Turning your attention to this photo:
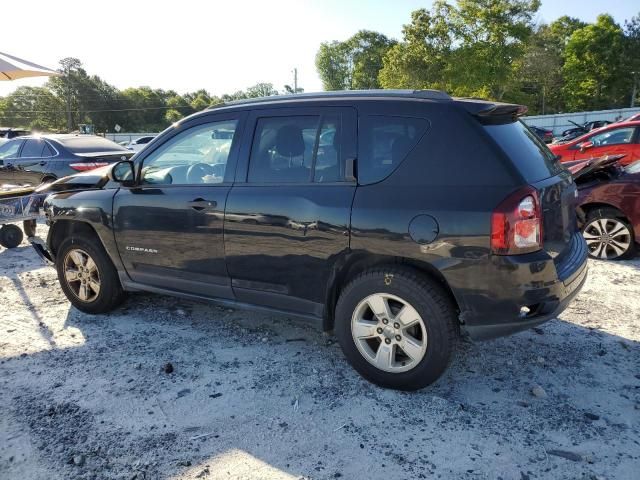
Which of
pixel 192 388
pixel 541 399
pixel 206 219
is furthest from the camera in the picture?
pixel 206 219

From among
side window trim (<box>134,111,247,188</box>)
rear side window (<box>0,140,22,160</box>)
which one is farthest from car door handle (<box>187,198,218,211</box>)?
rear side window (<box>0,140,22,160</box>)

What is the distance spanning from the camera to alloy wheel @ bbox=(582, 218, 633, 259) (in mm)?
6070

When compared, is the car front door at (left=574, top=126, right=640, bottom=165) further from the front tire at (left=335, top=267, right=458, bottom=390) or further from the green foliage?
the green foliage

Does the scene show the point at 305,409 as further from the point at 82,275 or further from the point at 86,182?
the point at 86,182

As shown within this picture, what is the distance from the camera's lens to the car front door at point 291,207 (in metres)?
3.28

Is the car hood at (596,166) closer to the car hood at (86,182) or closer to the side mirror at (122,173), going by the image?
the side mirror at (122,173)

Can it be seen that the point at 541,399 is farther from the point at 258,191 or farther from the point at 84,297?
the point at 84,297

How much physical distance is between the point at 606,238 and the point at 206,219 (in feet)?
16.7

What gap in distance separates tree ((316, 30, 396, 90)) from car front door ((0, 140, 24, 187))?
218 ft

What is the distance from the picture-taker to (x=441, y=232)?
2.91 metres

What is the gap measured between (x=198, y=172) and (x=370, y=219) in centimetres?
157

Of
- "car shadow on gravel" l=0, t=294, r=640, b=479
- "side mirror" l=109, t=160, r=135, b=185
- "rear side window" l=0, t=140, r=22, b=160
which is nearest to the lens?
"car shadow on gravel" l=0, t=294, r=640, b=479

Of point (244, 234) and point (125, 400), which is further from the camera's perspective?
point (244, 234)

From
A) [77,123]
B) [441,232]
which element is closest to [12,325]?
[441,232]
